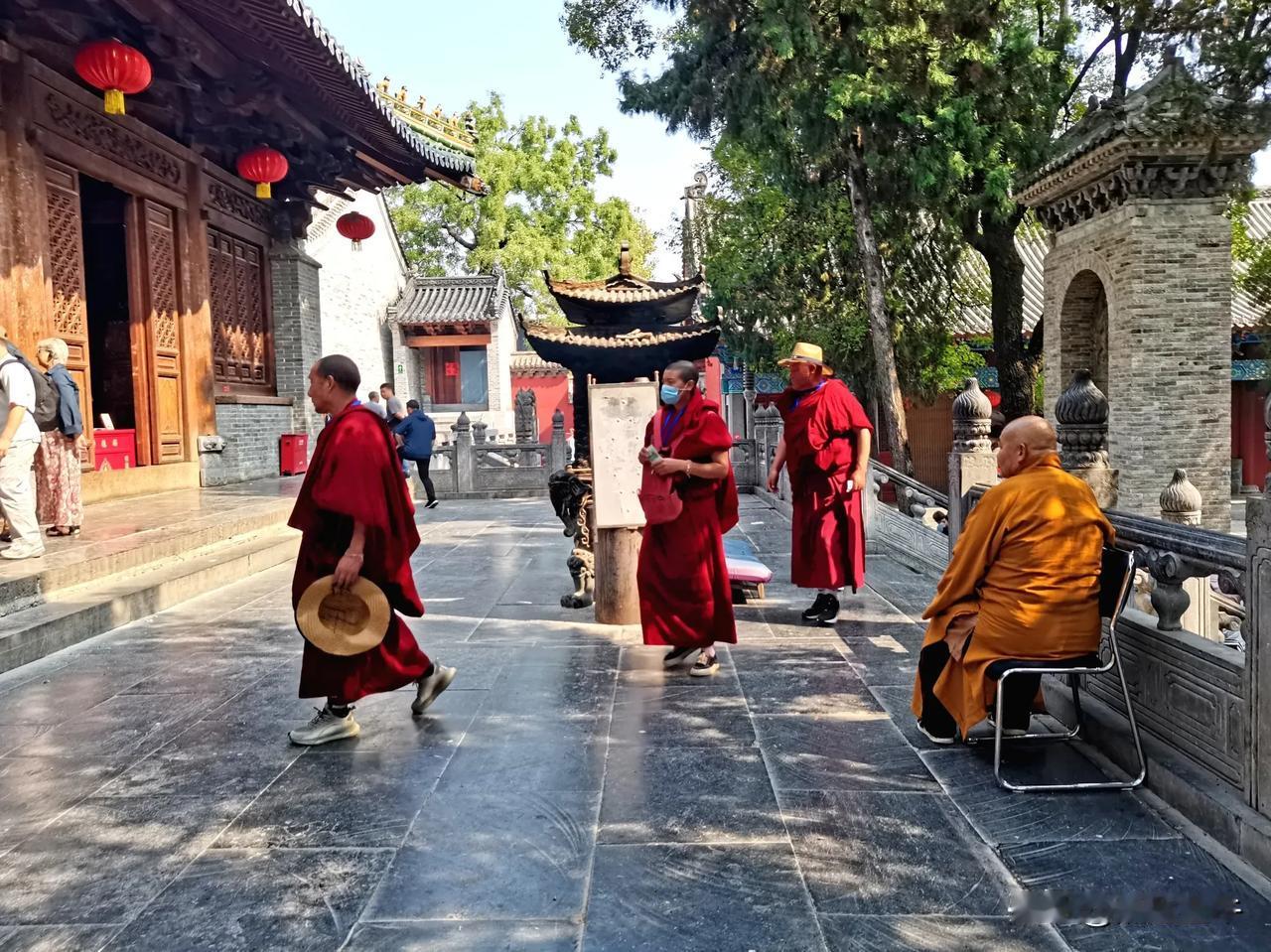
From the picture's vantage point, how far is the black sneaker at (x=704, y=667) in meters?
4.70

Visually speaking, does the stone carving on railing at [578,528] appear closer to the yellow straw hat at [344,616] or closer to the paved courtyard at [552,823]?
the paved courtyard at [552,823]

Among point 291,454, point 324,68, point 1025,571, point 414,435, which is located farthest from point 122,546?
point 291,454

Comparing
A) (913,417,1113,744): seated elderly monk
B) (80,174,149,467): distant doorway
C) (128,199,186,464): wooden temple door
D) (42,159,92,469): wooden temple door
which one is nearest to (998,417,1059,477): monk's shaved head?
(913,417,1113,744): seated elderly monk

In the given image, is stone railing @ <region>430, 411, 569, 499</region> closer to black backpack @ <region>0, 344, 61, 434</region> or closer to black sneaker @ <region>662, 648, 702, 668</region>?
black backpack @ <region>0, 344, 61, 434</region>

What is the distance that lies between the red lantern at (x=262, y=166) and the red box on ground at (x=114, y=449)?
9.53ft

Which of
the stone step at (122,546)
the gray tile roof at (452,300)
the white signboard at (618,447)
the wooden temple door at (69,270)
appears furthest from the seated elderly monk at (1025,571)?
the gray tile roof at (452,300)

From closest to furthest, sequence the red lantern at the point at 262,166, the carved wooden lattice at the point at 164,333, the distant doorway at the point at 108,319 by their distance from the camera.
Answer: the carved wooden lattice at the point at 164,333 → the red lantern at the point at 262,166 → the distant doorway at the point at 108,319

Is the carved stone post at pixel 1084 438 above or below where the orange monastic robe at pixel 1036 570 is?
above

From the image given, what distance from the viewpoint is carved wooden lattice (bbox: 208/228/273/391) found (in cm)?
1150

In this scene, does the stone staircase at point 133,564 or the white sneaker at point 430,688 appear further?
the stone staircase at point 133,564

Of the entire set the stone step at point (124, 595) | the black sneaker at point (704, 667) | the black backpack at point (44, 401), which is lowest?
the black sneaker at point (704, 667)

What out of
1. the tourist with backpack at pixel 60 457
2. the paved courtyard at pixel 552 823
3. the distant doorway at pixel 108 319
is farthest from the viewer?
the distant doorway at pixel 108 319

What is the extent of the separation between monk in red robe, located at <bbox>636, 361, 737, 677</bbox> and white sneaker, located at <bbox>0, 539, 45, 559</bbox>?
384cm

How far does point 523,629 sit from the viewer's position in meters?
5.80
